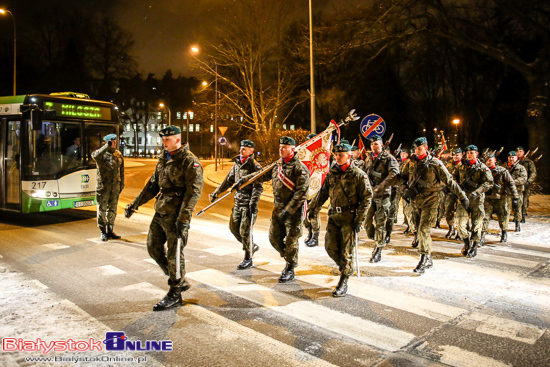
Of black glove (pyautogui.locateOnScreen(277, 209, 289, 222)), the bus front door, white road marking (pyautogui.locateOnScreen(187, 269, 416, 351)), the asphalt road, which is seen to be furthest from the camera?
the bus front door

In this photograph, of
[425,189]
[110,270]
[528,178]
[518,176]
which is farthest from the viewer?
[528,178]

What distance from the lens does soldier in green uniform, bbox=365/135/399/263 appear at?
25.0 ft

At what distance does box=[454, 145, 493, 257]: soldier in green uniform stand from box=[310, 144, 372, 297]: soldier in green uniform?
3.47m

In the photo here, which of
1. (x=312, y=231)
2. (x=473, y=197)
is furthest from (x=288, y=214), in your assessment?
(x=473, y=197)

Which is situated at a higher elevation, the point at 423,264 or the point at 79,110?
the point at 79,110

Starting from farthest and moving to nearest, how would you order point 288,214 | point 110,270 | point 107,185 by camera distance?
point 107,185 < point 110,270 < point 288,214

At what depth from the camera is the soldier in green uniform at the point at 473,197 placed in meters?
8.12

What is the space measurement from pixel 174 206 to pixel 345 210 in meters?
2.17

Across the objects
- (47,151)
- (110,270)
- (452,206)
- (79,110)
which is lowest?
(110,270)

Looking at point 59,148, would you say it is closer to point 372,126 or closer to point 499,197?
point 372,126

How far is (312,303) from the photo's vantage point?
5.30 metres

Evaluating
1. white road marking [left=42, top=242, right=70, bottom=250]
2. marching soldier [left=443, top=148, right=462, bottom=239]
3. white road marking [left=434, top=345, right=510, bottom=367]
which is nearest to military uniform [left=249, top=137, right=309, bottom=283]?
white road marking [left=434, top=345, right=510, bottom=367]

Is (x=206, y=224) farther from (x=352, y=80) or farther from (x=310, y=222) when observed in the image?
(x=352, y=80)

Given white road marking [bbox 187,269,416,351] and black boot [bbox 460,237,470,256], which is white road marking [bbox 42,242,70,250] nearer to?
white road marking [bbox 187,269,416,351]
